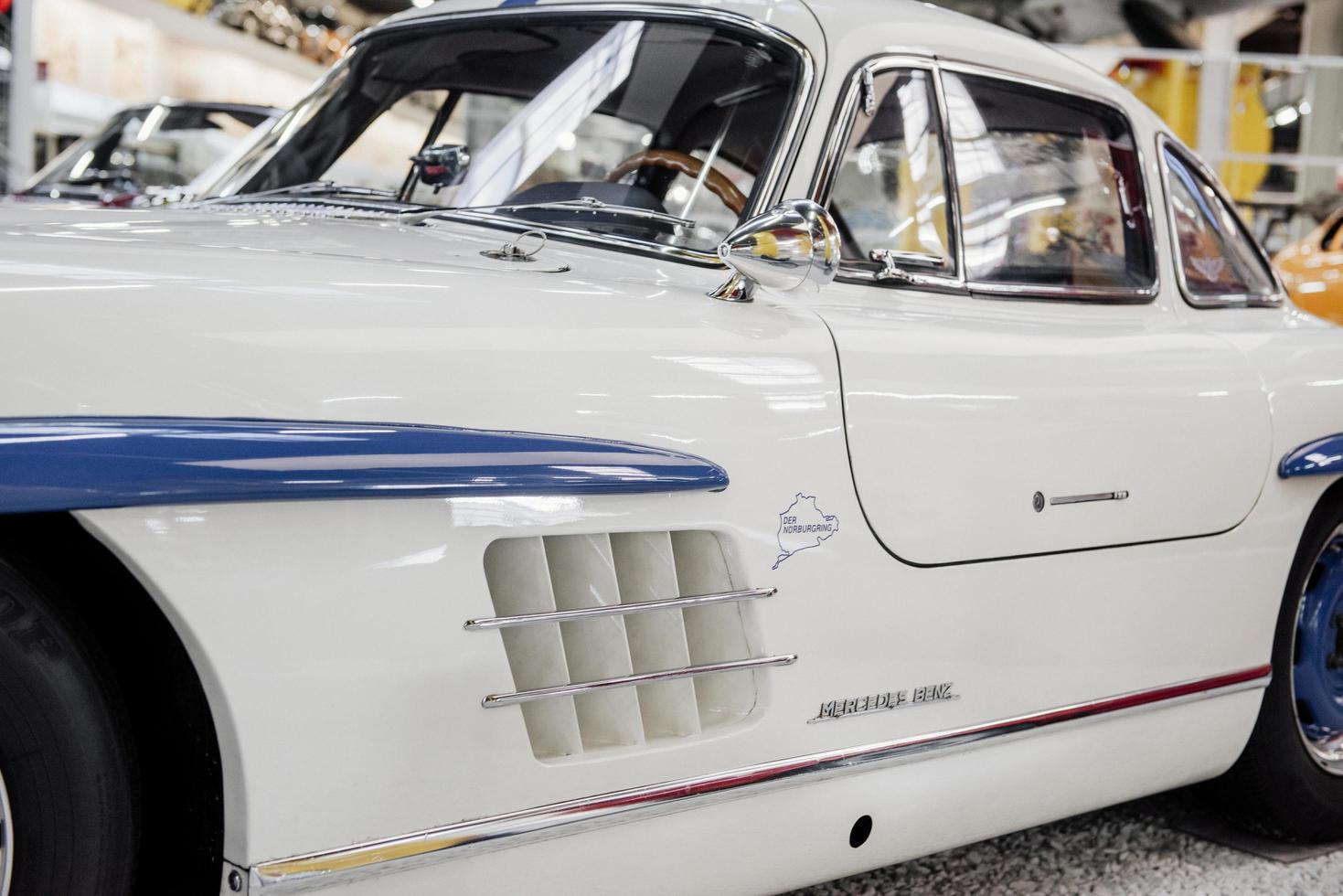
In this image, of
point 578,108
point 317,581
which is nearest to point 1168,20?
point 578,108

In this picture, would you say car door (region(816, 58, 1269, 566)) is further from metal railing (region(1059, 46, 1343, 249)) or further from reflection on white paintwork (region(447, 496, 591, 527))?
metal railing (region(1059, 46, 1343, 249))

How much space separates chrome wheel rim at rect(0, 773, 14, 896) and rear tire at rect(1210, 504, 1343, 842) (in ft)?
7.38

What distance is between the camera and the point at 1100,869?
9.07 feet

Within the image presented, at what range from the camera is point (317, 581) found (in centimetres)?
150

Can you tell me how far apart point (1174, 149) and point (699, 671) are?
1837 mm

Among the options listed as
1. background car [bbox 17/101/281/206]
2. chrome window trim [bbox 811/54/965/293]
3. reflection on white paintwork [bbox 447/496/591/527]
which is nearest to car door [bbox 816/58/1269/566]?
chrome window trim [bbox 811/54/965/293]

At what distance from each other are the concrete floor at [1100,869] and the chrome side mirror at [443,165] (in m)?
1.38

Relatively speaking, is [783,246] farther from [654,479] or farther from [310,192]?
[310,192]

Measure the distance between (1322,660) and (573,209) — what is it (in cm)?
180

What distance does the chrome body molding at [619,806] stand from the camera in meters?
1.54

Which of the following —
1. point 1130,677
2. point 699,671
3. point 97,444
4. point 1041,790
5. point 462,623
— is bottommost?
point 1041,790

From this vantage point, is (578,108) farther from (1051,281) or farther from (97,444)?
(97,444)

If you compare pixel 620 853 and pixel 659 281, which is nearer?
pixel 620 853

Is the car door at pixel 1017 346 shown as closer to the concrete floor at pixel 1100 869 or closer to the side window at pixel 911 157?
the side window at pixel 911 157
